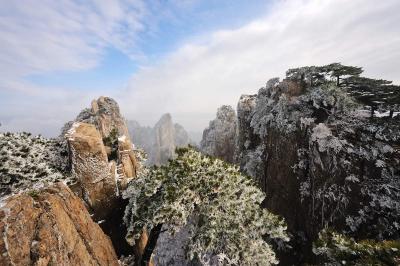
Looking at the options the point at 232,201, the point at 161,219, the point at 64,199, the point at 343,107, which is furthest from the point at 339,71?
the point at 64,199

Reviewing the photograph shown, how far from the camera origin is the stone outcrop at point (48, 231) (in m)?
9.58

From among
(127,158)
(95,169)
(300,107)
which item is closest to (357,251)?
(95,169)

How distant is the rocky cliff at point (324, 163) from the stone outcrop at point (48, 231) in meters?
19.8

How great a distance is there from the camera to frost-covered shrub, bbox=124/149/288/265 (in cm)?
1656

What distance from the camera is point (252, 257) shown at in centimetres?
1750

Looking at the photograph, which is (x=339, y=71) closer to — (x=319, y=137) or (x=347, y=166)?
(x=319, y=137)

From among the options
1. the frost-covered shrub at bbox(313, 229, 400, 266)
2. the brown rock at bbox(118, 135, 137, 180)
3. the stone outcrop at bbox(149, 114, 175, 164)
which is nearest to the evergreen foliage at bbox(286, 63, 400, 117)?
the frost-covered shrub at bbox(313, 229, 400, 266)

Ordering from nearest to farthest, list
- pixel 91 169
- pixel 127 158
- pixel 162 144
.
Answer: pixel 91 169
pixel 127 158
pixel 162 144

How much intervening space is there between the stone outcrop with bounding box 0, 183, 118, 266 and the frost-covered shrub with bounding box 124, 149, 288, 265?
3295 mm

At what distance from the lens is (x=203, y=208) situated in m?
17.2

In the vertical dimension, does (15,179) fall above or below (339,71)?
below

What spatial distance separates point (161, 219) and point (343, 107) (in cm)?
2230

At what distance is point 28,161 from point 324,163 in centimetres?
2288

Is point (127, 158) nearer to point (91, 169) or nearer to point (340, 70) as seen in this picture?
point (91, 169)
